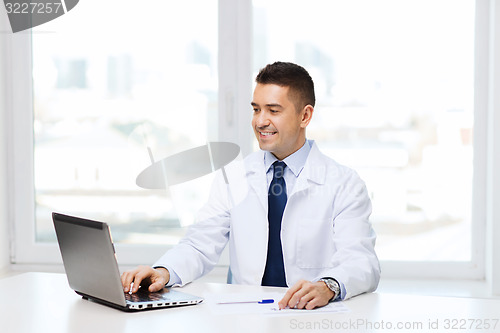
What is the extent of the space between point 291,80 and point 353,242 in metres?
0.61

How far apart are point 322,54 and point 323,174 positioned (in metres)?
1.15

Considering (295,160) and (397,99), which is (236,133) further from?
(295,160)

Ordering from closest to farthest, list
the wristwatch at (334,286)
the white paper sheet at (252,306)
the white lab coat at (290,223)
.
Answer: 1. the white paper sheet at (252,306)
2. the wristwatch at (334,286)
3. the white lab coat at (290,223)

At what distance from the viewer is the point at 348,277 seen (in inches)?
68.6

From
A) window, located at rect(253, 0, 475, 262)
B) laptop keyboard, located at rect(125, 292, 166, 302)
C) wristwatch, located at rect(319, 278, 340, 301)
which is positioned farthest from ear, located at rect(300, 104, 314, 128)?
window, located at rect(253, 0, 475, 262)

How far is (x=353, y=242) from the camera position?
197 cm

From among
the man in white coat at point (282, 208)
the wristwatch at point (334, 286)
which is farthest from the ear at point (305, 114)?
the wristwatch at point (334, 286)

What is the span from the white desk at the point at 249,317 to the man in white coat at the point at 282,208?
0.42m

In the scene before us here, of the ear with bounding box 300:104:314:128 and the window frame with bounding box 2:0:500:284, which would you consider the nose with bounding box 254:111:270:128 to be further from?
the window frame with bounding box 2:0:500:284

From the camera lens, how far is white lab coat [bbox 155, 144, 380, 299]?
209 cm

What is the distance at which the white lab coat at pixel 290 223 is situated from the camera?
2092 mm

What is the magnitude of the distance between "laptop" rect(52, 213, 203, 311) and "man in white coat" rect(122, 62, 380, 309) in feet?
1.30

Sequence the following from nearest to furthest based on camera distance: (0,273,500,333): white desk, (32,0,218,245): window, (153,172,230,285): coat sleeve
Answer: (0,273,500,333): white desk → (153,172,230,285): coat sleeve → (32,0,218,245): window

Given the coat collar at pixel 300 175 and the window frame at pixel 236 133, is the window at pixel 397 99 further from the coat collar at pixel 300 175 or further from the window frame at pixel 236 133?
the coat collar at pixel 300 175
